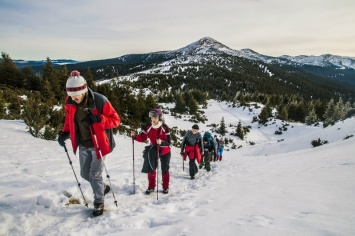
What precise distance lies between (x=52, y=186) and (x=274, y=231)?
4549mm

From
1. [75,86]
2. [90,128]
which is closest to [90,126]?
[90,128]

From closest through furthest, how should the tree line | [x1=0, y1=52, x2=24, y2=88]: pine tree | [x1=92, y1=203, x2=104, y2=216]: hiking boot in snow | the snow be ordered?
1. the snow
2. [x1=92, y1=203, x2=104, y2=216]: hiking boot in snow
3. the tree line
4. [x1=0, y1=52, x2=24, y2=88]: pine tree

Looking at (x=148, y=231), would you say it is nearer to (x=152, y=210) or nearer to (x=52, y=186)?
(x=152, y=210)

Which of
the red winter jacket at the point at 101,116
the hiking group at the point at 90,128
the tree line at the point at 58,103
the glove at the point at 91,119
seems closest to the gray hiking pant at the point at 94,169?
the hiking group at the point at 90,128

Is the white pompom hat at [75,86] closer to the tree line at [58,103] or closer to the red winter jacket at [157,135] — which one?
the red winter jacket at [157,135]

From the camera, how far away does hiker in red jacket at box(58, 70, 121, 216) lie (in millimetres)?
3984

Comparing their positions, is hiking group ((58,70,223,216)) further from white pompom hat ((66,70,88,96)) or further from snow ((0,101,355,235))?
snow ((0,101,355,235))

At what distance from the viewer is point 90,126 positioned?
413 centimetres

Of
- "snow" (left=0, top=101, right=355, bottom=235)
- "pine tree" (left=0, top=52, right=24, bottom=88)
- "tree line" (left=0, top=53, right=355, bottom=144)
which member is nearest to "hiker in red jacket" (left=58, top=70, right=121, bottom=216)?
"snow" (left=0, top=101, right=355, bottom=235)

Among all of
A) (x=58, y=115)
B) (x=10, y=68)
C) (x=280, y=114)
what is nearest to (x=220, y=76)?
(x=280, y=114)

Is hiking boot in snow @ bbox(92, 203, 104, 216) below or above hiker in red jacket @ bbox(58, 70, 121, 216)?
below

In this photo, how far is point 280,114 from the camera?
56281mm

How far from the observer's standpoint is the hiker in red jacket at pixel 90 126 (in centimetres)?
398

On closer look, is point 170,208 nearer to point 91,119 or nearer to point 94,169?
point 94,169
